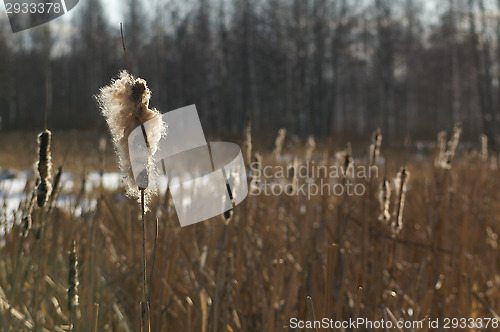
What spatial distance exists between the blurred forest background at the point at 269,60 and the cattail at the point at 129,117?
48.9ft

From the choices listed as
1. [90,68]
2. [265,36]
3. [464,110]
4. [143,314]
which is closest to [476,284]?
[143,314]

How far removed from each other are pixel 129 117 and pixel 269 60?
2315cm

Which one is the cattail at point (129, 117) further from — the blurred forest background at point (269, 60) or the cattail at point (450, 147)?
the blurred forest background at point (269, 60)

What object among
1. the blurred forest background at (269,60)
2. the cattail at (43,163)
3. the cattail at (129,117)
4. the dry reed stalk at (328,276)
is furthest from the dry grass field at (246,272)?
the blurred forest background at (269,60)

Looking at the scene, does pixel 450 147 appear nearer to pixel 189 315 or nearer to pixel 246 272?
pixel 246 272

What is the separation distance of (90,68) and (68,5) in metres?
27.5

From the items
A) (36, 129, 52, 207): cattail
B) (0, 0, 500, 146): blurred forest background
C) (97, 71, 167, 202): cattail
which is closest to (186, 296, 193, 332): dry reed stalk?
(36, 129, 52, 207): cattail

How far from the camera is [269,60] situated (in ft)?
75.8

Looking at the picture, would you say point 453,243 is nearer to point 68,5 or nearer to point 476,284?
point 476,284

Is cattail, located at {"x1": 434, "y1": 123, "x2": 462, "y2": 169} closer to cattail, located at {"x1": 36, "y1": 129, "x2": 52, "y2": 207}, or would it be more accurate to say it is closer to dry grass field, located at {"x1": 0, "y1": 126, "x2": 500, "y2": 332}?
dry grass field, located at {"x1": 0, "y1": 126, "x2": 500, "y2": 332}

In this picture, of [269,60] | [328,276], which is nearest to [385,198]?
[328,276]

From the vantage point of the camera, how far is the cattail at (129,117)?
0.58 meters

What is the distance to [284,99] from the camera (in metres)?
25.7

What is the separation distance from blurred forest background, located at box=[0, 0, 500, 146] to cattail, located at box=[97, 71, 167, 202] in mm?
14899
